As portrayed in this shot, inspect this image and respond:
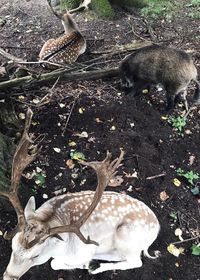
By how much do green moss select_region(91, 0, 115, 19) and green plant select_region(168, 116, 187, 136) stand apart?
9.82ft

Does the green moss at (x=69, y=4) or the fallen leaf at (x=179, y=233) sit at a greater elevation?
the green moss at (x=69, y=4)

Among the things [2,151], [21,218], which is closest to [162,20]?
[2,151]

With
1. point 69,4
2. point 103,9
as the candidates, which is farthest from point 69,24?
point 69,4

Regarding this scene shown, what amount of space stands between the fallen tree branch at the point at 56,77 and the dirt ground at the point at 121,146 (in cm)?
17

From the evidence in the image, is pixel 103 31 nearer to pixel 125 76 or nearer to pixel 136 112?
pixel 125 76

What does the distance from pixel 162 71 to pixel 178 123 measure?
0.79 metres

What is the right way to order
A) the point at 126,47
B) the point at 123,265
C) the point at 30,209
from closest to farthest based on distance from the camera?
the point at 30,209, the point at 123,265, the point at 126,47

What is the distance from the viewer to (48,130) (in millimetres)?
5656

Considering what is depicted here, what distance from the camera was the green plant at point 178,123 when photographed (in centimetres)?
607

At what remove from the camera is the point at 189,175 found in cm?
539

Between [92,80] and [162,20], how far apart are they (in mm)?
2615

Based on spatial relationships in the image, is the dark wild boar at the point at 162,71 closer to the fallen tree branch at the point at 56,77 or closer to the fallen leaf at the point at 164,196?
the fallen tree branch at the point at 56,77

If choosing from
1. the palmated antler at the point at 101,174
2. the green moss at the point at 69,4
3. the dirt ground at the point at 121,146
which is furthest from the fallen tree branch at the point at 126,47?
the palmated antler at the point at 101,174

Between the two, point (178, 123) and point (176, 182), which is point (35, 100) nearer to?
point (178, 123)
